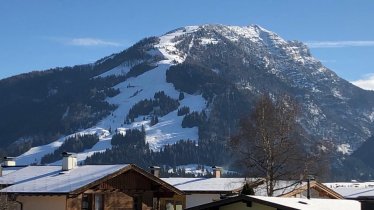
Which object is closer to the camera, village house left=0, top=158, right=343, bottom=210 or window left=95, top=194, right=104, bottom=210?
village house left=0, top=158, right=343, bottom=210

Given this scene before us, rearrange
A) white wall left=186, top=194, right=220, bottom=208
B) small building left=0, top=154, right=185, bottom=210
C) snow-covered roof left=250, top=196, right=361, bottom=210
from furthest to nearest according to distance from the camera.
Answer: white wall left=186, top=194, right=220, bottom=208 → small building left=0, top=154, right=185, bottom=210 → snow-covered roof left=250, top=196, right=361, bottom=210

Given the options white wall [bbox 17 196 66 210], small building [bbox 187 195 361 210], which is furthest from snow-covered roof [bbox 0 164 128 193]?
small building [bbox 187 195 361 210]

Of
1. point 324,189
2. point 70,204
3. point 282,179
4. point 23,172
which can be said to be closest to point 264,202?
point 70,204

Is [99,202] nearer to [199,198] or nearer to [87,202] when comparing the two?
[87,202]

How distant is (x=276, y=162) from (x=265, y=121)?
2.65m

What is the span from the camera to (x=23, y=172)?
170ft

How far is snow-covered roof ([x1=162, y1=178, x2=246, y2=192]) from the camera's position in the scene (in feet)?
196

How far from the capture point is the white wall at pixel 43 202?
45.9 m

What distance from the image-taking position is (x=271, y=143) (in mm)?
48844

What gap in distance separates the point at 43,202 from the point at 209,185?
1889 centimetres

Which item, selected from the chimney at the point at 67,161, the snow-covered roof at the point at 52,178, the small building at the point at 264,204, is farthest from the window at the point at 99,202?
the small building at the point at 264,204

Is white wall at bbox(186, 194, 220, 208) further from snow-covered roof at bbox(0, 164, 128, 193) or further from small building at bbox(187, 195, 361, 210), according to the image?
small building at bbox(187, 195, 361, 210)

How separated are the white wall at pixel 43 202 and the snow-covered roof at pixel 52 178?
56 centimetres

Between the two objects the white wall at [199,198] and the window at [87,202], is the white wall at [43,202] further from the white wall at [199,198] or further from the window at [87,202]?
the white wall at [199,198]
